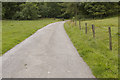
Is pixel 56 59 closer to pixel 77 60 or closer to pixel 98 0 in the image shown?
pixel 77 60

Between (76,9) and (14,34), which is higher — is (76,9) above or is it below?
above

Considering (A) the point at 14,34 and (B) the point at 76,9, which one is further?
(B) the point at 76,9

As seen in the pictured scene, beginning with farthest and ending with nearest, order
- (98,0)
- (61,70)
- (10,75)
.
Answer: (98,0)
(61,70)
(10,75)

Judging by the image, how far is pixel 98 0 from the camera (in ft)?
188

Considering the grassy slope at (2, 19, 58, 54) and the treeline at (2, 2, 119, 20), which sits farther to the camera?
the treeline at (2, 2, 119, 20)

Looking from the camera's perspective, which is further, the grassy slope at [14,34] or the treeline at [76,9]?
the treeline at [76,9]

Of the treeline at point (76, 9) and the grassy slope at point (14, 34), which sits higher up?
the treeline at point (76, 9)

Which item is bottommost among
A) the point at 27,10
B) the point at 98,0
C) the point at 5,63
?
the point at 5,63

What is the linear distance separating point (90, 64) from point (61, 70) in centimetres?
178

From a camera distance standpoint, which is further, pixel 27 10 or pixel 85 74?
pixel 27 10

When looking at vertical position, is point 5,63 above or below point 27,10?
below

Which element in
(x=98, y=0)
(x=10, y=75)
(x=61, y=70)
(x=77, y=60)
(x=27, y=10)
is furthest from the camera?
(x=27, y=10)

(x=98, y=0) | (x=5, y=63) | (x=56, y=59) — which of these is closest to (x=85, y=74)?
(x=56, y=59)

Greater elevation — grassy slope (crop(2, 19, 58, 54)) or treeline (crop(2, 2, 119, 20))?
treeline (crop(2, 2, 119, 20))
